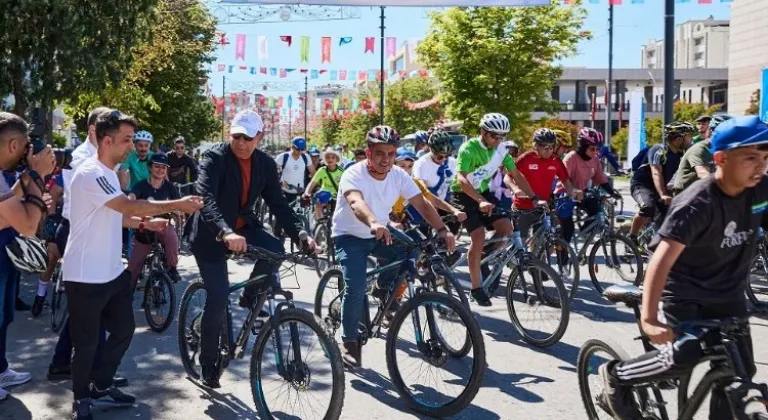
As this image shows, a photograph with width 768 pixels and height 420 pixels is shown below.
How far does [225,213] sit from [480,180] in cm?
341

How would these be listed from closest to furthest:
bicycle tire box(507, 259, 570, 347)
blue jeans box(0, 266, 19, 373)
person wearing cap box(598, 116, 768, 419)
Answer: person wearing cap box(598, 116, 768, 419) < blue jeans box(0, 266, 19, 373) < bicycle tire box(507, 259, 570, 347)

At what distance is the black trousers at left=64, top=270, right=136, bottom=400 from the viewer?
4.48 meters

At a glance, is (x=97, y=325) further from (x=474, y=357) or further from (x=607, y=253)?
(x=607, y=253)

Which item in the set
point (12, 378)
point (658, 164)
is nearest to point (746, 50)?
point (658, 164)

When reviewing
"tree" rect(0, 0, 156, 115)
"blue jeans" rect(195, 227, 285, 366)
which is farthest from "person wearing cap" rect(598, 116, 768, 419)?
"tree" rect(0, 0, 156, 115)

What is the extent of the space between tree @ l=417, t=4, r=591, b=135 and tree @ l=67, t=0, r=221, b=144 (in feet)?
→ 25.4

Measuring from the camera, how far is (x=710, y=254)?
3.34 meters

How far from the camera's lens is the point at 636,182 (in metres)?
9.10

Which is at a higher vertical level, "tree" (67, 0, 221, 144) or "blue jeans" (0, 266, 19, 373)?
"tree" (67, 0, 221, 144)

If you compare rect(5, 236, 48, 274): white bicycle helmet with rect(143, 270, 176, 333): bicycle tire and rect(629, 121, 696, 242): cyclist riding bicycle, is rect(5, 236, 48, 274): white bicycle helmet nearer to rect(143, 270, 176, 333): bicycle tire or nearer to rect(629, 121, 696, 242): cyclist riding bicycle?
rect(143, 270, 176, 333): bicycle tire

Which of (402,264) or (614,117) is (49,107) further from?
(614,117)

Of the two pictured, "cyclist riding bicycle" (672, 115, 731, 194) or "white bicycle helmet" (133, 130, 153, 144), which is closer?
"cyclist riding bicycle" (672, 115, 731, 194)

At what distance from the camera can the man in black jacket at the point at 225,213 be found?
4.93 m

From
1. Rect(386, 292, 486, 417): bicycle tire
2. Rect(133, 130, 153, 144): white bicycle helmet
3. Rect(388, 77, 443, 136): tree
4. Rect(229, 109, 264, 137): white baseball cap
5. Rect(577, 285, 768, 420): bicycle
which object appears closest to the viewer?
Rect(577, 285, 768, 420): bicycle
